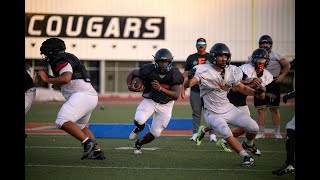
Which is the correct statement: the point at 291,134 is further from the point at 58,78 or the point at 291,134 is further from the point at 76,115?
the point at 58,78

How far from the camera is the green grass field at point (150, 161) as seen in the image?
26.2ft

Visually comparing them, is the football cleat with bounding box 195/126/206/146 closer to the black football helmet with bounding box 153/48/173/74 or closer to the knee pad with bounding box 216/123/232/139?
the black football helmet with bounding box 153/48/173/74

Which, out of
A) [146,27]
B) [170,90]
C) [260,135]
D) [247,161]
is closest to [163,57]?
[170,90]

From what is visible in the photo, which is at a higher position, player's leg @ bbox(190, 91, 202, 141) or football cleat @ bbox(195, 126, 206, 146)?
player's leg @ bbox(190, 91, 202, 141)

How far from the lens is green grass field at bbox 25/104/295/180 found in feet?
26.2

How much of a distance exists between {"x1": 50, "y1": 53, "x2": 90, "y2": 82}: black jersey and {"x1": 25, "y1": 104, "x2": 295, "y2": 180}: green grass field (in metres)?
1.22

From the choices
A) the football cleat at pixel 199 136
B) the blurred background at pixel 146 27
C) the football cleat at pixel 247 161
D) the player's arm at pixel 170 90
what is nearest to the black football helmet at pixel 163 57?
the player's arm at pixel 170 90

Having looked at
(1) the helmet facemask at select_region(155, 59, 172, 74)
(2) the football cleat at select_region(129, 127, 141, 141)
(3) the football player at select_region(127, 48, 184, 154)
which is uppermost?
(1) the helmet facemask at select_region(155, 59, 172, 74)

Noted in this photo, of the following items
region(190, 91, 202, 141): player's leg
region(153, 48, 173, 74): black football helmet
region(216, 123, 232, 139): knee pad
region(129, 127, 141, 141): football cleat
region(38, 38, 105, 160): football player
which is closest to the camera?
region(216, 123, 232, 139): knee pad

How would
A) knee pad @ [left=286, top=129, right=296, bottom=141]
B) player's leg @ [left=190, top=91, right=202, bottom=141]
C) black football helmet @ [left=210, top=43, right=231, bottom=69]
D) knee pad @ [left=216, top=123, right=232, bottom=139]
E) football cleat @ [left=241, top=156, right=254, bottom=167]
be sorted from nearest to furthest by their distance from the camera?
knee pad @ [left=286, top=129, right=296, bottom=141] < football cleat @ [left=241, top=156, right=254, bottom=167] < knee pad @ [left=216, top=123, right=232, bottom=139] < black football helmet @ [left=210, top=43, right=231, bottom=69] < player's leg @ [left=190, top=91, right=202, bottom=141]

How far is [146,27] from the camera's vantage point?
36.1 m

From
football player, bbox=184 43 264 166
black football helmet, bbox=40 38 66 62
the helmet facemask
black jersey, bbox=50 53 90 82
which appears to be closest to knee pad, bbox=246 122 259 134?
football player, bbox=184 43 264 166

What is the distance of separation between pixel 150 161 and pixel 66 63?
1.83 m
